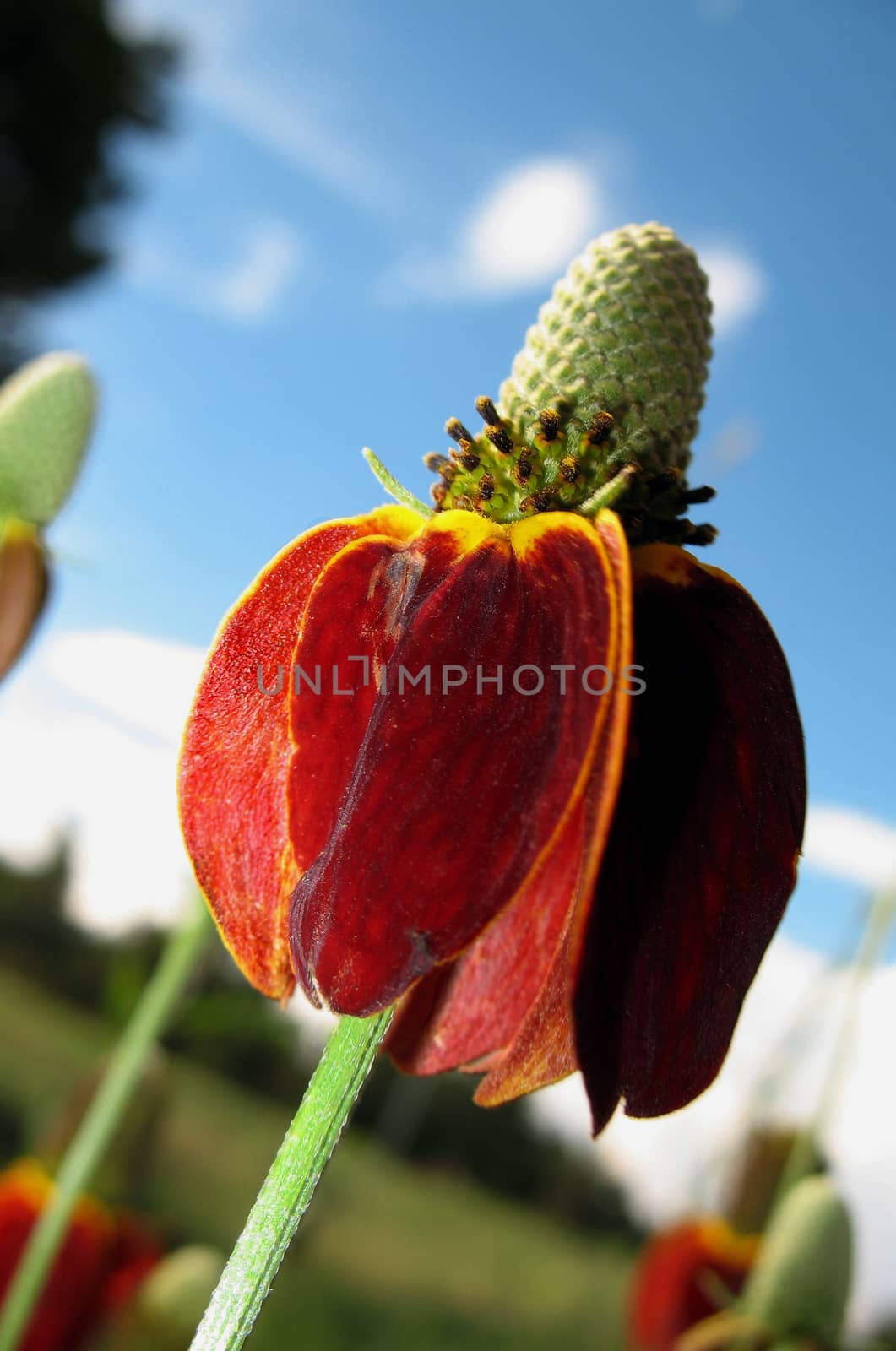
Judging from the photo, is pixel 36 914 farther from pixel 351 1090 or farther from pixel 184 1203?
pixel 351 1090

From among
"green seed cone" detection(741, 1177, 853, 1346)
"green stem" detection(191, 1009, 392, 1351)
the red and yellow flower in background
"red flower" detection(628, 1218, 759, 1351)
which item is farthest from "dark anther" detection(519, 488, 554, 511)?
"red flower" detection(628, 1218, 759, 1351)


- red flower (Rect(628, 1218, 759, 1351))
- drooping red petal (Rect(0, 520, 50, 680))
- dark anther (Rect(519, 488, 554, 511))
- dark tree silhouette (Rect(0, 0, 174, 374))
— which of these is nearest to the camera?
dark anther (Rect(519, 488, 554, 511))

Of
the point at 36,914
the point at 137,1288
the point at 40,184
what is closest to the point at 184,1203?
the point at 36,914

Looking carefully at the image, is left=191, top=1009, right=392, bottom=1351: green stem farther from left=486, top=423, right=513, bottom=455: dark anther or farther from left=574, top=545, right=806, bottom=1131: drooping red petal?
left=486, top=423, right=513, bottom=455: dark anther

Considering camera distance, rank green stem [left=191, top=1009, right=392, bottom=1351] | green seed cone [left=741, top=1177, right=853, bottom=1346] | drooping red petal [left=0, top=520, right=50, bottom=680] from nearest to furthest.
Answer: green stem [left=191, top=1009, right=392, bottom=1351] < drooping red petal [left=0, top=520, right=50, bottom=680] < green seed cone [left=741, top=1177, right=853, bottom=1346]

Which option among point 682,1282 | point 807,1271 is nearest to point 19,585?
point 807,1271

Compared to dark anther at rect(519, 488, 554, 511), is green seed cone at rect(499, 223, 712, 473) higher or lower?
higher

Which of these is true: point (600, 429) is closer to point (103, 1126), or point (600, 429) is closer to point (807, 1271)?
point (103, 1126)
